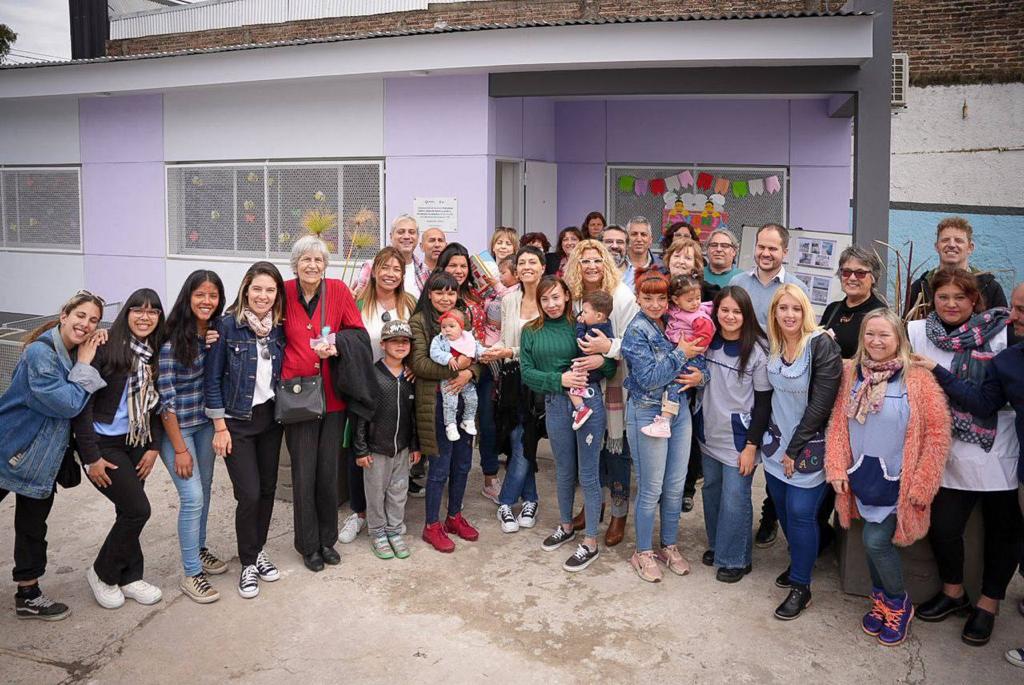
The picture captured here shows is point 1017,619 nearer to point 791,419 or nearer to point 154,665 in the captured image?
point 791,419

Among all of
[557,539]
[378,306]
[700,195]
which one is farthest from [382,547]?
[700,195]

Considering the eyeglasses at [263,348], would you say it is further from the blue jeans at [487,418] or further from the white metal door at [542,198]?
the white metal door at [542,198]

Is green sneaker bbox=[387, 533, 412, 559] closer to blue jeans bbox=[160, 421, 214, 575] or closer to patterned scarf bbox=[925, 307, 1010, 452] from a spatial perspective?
blue jeans bbox=[160, 421, 214, 575]

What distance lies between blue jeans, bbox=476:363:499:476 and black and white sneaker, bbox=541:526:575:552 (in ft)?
2.01

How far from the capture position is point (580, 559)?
5.26m

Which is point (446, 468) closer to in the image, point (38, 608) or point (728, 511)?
point (728, 511)

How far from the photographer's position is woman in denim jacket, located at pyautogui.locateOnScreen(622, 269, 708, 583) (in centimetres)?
491

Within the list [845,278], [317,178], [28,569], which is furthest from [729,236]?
[317,178]

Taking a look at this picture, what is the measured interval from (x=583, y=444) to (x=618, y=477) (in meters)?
0.46

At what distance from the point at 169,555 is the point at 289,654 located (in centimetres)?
156

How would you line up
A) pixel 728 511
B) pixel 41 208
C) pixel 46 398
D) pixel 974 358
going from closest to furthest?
pixel 46 398 → pixel 974 358 → pixel 728 511 → pixel 41 208

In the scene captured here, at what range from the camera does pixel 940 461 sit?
4.27 metres

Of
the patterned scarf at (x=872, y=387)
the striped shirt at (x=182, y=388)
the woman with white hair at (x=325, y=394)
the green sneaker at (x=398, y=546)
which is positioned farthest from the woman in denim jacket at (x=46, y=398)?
the patterned scarf at (x=872, y=387)

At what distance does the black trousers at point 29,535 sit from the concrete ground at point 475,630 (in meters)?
0.26
